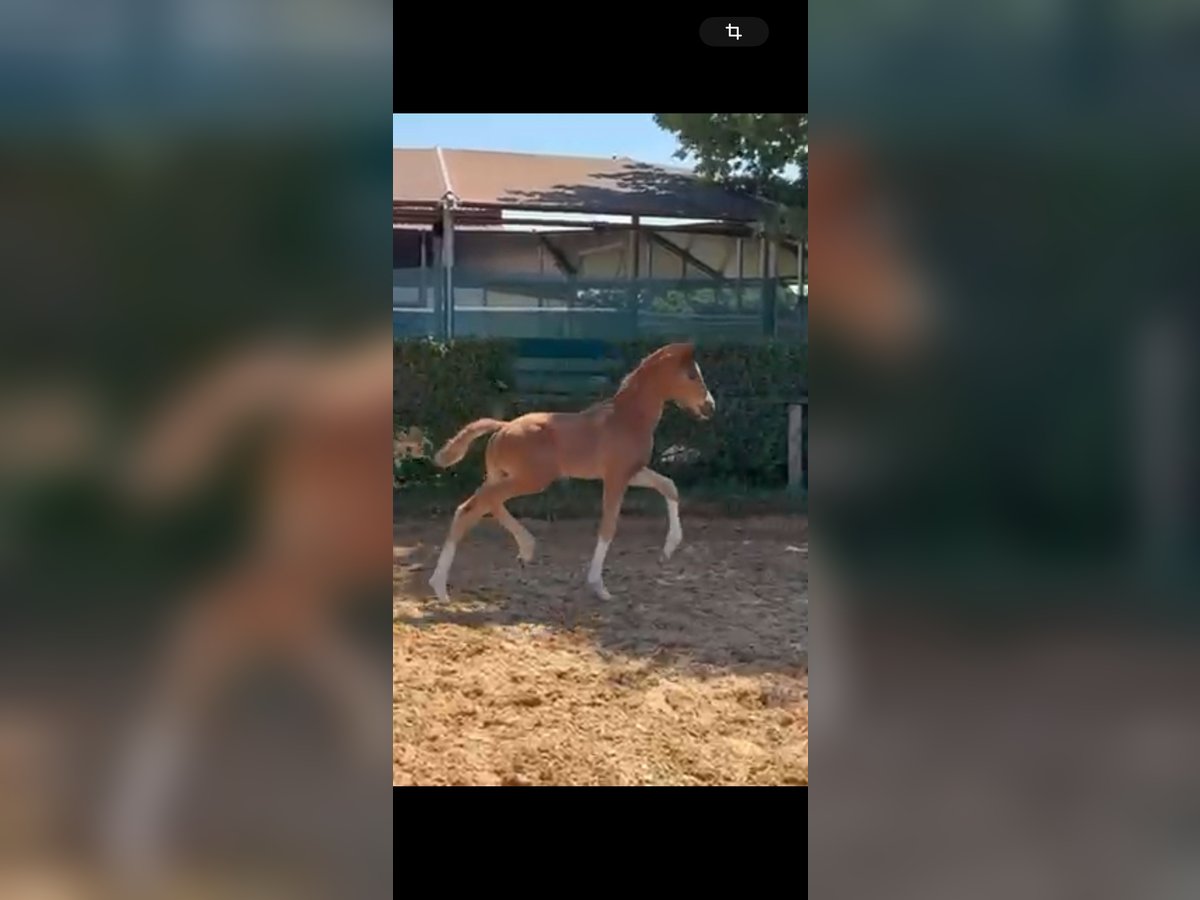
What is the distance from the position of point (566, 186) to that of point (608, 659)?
2.83 m

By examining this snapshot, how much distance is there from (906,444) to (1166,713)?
0.30 m

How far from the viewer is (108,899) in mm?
867

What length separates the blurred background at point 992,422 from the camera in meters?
0.81

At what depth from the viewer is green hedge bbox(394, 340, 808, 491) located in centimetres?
642

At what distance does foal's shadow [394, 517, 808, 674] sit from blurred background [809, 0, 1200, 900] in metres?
4.01

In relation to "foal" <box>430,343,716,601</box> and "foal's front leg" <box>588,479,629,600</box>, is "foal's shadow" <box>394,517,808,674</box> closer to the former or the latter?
"foal's front leg" <box>588,479,629,600</box>

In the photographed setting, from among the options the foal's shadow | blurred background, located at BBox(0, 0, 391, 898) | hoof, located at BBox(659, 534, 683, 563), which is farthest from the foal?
blurred background, located at BBox(0, 0, 391, 898)

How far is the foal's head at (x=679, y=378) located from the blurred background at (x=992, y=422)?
189 inches

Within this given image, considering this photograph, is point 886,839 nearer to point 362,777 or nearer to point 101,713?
point 362,777

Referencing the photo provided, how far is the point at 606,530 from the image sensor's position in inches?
217

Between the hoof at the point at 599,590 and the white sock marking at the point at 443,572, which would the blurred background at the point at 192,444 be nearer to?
the white sock marking at the point at 443,572

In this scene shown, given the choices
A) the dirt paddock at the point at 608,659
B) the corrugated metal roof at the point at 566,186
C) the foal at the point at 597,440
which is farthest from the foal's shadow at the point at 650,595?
the corrugated metal roof at the point at 566,186

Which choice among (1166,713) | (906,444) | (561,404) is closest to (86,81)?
(906,444)

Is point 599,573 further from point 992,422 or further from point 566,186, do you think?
point 992,422
